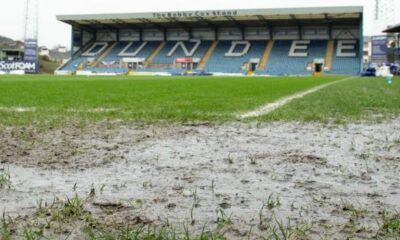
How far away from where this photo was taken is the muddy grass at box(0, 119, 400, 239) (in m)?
1.98

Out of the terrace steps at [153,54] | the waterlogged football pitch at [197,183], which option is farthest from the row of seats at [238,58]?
the waterlogged football pitch at [197,183]

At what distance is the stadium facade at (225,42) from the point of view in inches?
2160

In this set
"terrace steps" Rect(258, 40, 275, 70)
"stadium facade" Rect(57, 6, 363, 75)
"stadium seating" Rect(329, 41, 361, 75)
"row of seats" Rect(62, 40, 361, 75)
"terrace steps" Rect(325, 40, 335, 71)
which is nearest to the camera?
"stadium seating" Rect(329, 41, 361, 75)

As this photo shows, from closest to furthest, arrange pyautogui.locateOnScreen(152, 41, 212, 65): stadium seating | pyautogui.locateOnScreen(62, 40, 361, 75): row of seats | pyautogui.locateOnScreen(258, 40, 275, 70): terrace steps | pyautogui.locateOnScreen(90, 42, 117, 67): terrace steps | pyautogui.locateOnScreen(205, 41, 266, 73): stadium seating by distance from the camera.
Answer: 1. pyautogui.locateOnScreen(62, 40, 361, 75): row of seats
2. pyautogui.locateOnScreen(258, 40, 275, 70): terrace steps
3. pyautogui.locateOnScreen(205, 41, 266, 73): stadium seating
4. pyautogui.locateOnScreen(152, 41, 212, 65): stadium seating
5. pyautogui.locateOnScreen(90, 42, 117, 67): terrace steps

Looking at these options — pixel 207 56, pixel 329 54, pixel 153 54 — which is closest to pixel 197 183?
pixel 329 54

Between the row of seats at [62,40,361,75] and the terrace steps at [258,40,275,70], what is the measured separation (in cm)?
36

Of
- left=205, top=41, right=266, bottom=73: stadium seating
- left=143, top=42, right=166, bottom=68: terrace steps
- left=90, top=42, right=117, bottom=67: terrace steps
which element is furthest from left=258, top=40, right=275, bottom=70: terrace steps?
left=90, top=42, right=117, bottom=67: terrace steps

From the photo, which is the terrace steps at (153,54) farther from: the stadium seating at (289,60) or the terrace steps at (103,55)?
the stadium seating at (289,60)

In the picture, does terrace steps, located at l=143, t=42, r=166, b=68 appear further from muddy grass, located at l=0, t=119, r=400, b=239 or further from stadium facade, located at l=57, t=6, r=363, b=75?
muddy grass, located at l=0, t=119, r=400, b=239

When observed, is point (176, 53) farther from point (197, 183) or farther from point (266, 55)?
point (197, 183)

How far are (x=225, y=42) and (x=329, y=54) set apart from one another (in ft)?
44.3

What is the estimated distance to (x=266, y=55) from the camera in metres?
57.9

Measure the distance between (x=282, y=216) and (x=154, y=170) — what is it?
4.10 feet

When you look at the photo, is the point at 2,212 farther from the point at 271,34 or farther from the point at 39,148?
the point at 271,34
